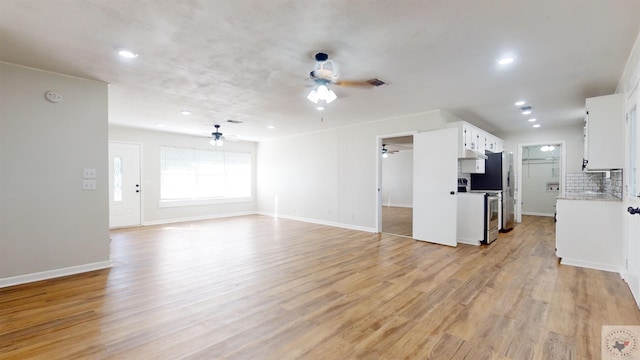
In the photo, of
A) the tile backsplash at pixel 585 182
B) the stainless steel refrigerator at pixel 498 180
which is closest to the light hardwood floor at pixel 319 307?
the stainless steel refrigerator at pixel 498 180

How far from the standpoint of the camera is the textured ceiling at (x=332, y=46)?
2161mm

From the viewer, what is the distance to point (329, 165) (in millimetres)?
7371

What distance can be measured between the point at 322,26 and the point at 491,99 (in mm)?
3491

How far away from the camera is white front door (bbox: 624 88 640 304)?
2672 mm

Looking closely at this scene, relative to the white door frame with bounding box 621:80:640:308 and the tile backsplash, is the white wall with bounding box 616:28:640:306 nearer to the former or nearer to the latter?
the white door frame with bounding box 621:80:640:308

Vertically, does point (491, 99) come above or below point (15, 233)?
above

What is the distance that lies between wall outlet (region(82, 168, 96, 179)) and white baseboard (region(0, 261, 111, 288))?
115 cm

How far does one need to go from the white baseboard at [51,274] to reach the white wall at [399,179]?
32.4 feet

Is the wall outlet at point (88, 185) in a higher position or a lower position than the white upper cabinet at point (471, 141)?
lower

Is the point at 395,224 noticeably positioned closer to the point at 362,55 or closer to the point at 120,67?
the point at 362,55

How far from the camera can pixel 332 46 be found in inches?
108

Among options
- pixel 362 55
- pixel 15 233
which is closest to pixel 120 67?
pixel 15 233

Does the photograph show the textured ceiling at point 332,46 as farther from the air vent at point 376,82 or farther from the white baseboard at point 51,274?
the white baseboard at point 51,274

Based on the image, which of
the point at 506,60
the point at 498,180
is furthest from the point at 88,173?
the point at 498,180
